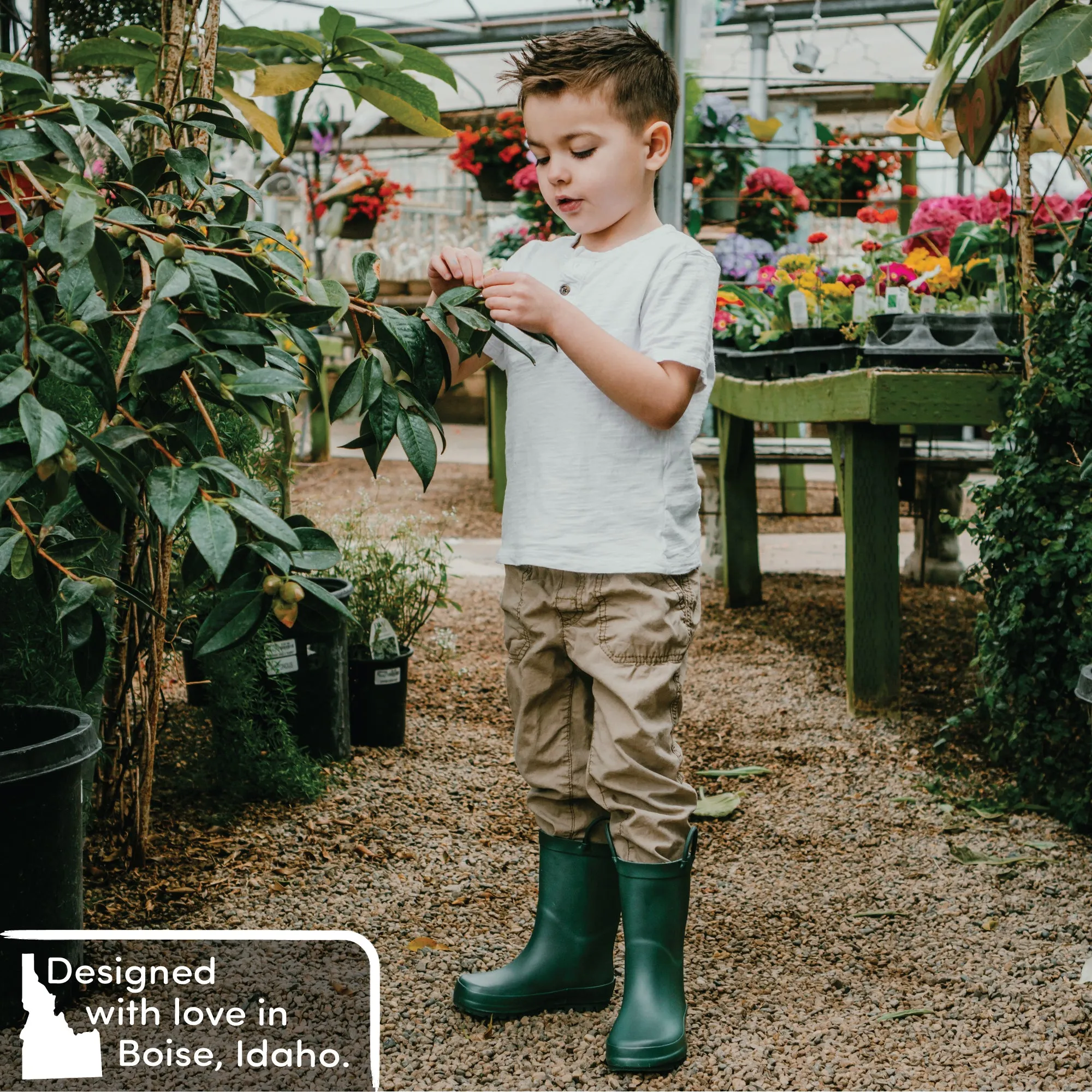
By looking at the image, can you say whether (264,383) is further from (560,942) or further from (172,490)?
(560,942)

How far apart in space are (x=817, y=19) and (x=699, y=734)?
7111 millimetres

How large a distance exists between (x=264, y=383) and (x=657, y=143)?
64 centimetres

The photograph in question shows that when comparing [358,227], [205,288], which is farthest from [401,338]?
[358,227]

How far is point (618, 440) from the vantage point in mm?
1450

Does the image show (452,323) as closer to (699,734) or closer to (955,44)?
(955,44)

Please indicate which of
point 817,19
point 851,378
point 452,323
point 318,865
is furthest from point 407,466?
point 452,323

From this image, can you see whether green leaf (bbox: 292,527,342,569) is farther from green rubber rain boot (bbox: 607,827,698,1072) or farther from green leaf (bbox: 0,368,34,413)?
green rubber rain boot (bbox: 607,827,698,1072)

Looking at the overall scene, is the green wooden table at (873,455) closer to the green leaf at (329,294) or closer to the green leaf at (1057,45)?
the green leaf at (1057,45)

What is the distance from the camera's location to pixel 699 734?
9.36ft

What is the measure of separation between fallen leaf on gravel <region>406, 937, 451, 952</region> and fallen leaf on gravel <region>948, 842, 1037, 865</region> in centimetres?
90

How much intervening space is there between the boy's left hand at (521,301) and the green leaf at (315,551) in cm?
34

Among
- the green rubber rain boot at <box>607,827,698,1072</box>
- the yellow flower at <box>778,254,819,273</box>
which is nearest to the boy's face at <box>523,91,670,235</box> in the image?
the green rubber rain boot at <box>607,827,698,1072</box>

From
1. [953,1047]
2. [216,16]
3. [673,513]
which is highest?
[216,16]

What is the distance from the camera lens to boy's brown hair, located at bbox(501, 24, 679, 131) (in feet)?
4.58
